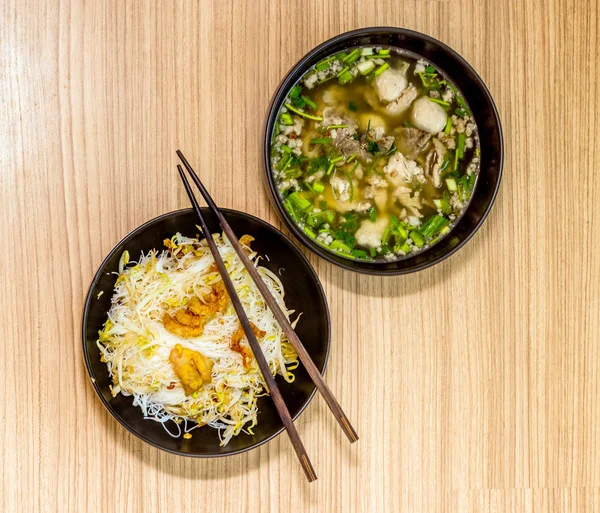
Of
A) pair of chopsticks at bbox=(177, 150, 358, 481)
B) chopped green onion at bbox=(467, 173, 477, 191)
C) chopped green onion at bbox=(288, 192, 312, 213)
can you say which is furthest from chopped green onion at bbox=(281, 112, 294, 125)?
chopped green onion at bbox=(467, 173, 477, 191)

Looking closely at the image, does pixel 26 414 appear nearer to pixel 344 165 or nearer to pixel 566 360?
pixel 344 165

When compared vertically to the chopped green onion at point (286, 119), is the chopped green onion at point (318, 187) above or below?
below

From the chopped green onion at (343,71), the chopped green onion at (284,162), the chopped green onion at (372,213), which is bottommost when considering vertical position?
the chopped green onion at (372,213)

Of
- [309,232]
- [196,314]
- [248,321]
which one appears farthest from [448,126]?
[196,314]

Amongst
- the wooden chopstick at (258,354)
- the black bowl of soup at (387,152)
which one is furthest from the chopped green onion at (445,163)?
the wooden chopstick at (258,354)

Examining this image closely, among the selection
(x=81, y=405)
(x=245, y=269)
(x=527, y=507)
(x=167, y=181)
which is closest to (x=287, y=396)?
(x=245, y=269)

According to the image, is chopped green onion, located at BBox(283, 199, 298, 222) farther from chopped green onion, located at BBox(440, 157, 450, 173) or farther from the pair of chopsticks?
chopped green onion, located at BBox(440, 157, 450, 173)

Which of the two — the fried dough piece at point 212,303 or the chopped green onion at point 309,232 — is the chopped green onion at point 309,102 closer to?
the chopped green onion at point 309,232
